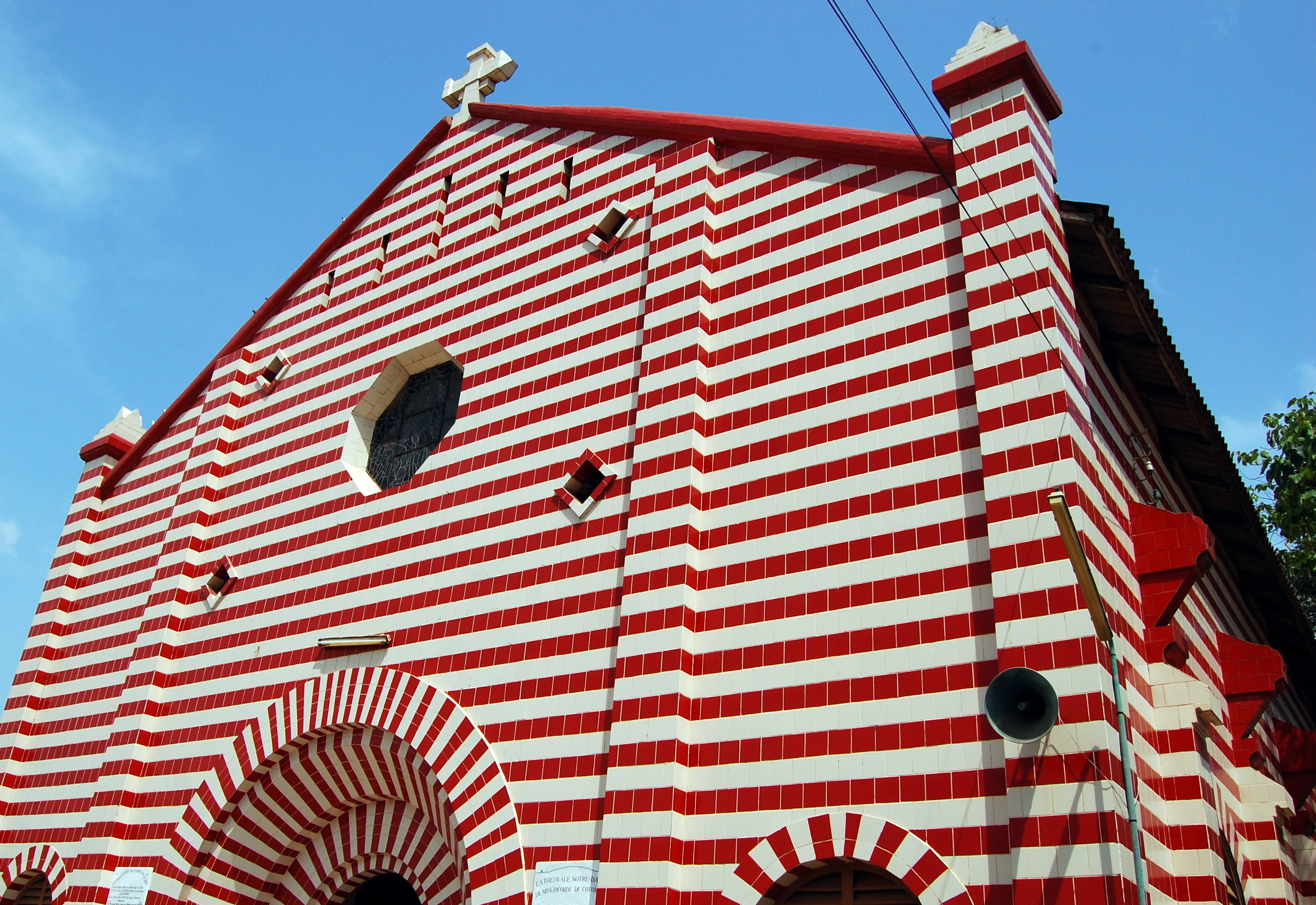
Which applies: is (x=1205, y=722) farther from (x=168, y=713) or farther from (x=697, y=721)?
(x=168, y=713)

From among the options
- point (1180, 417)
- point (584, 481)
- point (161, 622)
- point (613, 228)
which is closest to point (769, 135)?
point (613, 228)

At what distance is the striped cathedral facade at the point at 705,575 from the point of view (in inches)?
316

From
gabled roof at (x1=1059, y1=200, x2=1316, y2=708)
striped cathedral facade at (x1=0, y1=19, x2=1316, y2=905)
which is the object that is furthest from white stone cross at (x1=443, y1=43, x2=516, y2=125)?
gabled roof at (x1=1059, y1=200, x2=1316, y2=708)

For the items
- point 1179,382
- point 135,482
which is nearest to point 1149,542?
point 1179,382

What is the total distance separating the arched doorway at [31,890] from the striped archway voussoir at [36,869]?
0.02 m

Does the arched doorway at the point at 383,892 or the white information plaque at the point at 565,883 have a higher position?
the arched doorway at the point at 383,892

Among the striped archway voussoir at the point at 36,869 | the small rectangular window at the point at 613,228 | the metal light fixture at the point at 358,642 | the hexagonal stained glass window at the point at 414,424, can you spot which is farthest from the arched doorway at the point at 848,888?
the striped archway voussoir at the point at 36,869

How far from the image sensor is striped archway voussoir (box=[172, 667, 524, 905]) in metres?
9.80

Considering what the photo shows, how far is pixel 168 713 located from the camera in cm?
1363

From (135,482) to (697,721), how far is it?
12336mm

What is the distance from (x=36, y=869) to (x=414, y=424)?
303 inches

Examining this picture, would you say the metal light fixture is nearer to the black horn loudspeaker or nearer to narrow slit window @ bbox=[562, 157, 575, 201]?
narrow slit window @ bbox=[562, 157, 575, 201]

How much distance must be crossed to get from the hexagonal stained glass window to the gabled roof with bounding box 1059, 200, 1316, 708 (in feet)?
23.7

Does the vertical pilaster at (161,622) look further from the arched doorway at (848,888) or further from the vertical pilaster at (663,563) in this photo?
the arched doorway at (848,888)
